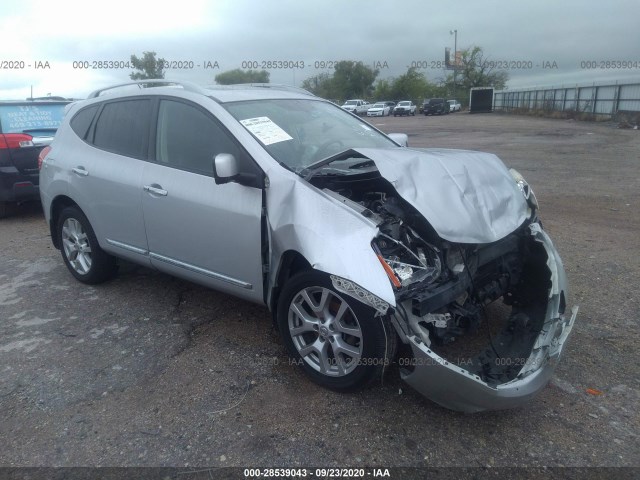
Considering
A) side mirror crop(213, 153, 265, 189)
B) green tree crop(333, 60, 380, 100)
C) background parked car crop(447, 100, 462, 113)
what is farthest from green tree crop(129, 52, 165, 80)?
green tree crop(333, 60, 380, 100)

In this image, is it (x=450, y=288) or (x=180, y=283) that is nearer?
(x=450, y=288)

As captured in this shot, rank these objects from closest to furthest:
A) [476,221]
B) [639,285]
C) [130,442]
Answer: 1. [130,442]
2. [476,221]
3. [639,285]

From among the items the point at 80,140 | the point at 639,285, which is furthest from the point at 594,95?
the point at 80,140

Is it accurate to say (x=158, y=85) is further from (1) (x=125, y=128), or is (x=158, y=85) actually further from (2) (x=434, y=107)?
(2) (x=434, y=107)

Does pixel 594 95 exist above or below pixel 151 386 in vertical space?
above

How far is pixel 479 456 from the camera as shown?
8.62 ft

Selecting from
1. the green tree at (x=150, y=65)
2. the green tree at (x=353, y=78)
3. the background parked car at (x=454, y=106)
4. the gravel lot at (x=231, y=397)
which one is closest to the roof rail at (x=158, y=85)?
the gravel lot at (x=231, y=397)

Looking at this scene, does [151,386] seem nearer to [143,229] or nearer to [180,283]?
[143,229]

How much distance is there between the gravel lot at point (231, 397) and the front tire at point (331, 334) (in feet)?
0.57

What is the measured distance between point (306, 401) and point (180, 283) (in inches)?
89.7

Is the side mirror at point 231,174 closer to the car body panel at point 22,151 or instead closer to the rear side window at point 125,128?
Answer: the rear side window at point 125,128

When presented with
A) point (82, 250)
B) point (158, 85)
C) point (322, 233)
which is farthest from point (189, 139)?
point (82, 250)

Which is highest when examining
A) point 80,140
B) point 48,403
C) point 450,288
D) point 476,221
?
point 80,140

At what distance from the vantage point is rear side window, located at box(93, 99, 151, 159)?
13.7ft
